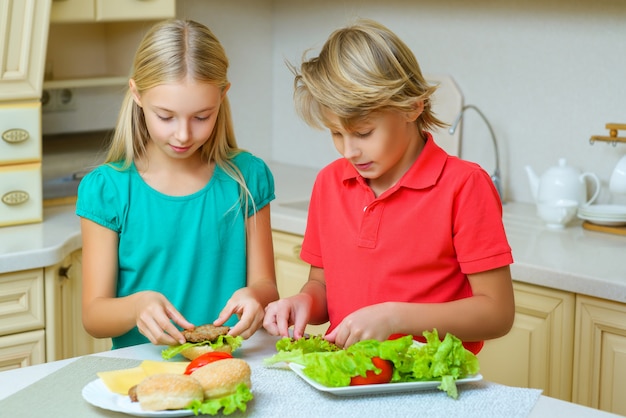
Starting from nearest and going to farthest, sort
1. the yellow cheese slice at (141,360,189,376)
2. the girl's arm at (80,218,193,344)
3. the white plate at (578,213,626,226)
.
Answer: the yellow cheese slice at (141,360,189,376), the girl's arm at (80,218,193,344), the white plate at (578,213,626,226)

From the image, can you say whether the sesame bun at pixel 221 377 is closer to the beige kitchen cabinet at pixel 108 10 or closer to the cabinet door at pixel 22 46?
the cabinet door at pixel 22 46

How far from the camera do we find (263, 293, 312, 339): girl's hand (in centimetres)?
134

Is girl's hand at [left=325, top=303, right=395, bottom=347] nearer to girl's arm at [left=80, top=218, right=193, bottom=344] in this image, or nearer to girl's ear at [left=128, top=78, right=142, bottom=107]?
girl's arm at [left=80, top=218, right=193, bottom=344]

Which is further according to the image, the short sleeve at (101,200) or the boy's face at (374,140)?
the short sleeve at (101,200)

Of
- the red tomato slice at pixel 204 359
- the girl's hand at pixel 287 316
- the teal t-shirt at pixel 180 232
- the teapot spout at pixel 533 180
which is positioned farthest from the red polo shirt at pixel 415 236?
the teapot spout at pixel 533 180

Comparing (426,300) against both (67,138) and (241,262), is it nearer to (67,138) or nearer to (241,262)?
(241,262)

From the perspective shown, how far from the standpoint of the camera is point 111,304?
4.83 feet

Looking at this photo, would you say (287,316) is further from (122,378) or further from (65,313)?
(65,313)

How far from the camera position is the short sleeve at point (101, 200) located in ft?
5.13

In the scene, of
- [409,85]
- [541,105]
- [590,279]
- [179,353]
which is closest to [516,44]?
[541,105]

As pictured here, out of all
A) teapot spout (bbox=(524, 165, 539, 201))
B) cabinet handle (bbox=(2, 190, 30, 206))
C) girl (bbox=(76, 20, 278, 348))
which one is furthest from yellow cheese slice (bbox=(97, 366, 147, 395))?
teapot spout (bbox=(524, 165, 539, 201))

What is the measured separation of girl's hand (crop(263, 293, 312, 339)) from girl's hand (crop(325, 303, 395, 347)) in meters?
0.09

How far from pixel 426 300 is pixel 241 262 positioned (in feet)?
1.31

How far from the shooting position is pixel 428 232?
143 cm
